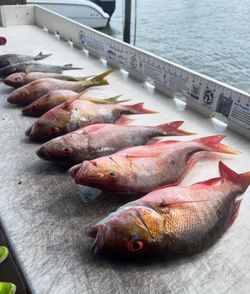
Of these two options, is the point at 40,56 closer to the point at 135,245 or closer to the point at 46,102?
the point at 46,102

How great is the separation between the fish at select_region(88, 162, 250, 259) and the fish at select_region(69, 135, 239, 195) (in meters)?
0.13

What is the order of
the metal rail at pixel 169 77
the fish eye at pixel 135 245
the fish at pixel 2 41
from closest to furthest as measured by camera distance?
the fish eye at pixel 135 245, the metal rail at pixel 169 77, the fish at pixel 2 41

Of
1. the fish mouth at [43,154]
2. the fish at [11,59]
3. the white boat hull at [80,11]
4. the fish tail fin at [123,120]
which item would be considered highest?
the fish at [11,59]

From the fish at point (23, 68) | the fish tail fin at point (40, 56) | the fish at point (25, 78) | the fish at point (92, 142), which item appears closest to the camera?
the fish at point (92, 142)

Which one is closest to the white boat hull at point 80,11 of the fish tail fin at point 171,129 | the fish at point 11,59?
the fish at point 11,59

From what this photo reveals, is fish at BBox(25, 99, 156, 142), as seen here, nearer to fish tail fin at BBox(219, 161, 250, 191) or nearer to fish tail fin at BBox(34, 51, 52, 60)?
fish tail fin at BBox(219, 161, 250, 191)

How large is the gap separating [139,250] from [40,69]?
2448 mm

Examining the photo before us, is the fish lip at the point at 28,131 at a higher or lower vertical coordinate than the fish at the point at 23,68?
lower

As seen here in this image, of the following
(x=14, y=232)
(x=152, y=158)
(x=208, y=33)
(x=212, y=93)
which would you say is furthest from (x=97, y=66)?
(x=208, y=33)

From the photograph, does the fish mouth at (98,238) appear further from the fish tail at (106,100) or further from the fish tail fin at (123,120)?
the fish tail at (106,100)

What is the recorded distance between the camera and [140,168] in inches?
70.2

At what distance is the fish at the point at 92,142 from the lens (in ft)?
6.49

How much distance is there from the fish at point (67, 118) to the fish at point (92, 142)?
0.63ft

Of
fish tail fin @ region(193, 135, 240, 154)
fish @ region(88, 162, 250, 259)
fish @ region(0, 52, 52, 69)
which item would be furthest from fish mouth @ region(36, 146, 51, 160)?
fish @ region(0, 52, 52, 69)
